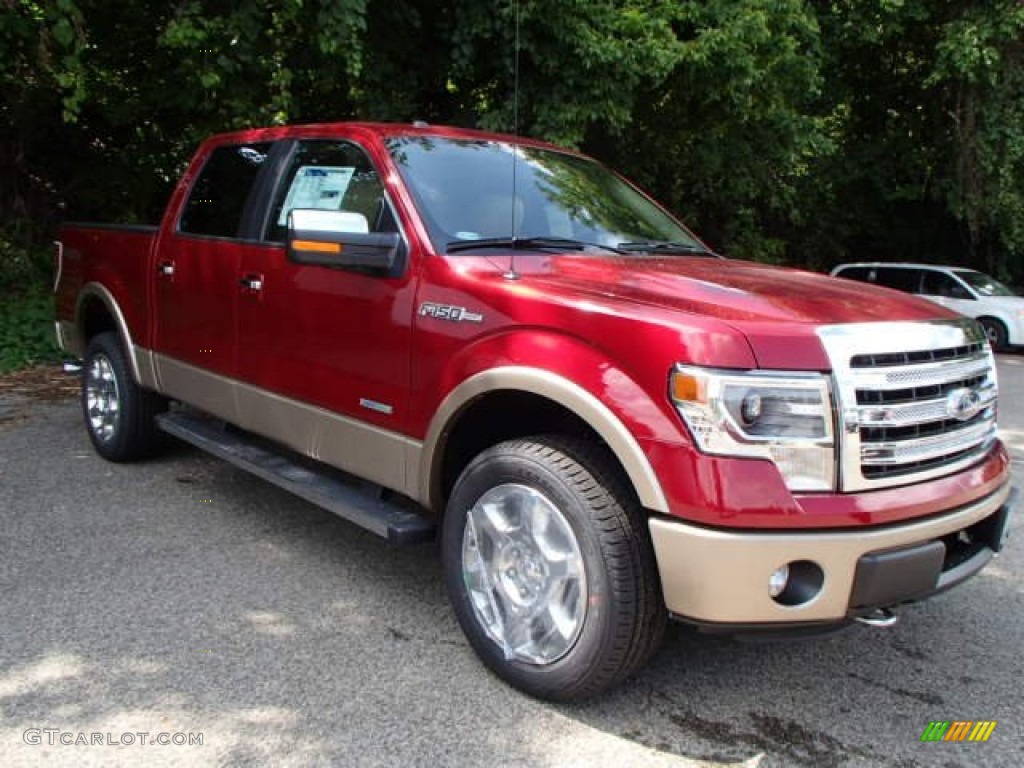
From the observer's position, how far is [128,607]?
3.53 m

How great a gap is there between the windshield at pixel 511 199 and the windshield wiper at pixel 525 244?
0.5 inches

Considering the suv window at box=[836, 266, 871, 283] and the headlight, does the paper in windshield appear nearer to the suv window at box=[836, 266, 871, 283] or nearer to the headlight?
the headlight

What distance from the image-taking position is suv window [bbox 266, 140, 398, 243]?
11.9 ft

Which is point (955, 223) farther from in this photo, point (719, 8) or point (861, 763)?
point (861, 763)

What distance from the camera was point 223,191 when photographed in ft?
15.1

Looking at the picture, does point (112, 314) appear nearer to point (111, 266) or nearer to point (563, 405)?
point (111, 266)

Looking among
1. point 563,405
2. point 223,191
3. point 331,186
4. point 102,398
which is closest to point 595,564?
point 563,405

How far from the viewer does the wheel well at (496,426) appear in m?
3.03

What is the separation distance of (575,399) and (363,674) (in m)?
1.25

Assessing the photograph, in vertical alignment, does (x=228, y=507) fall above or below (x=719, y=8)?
below

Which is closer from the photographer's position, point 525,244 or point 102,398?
point 525,244

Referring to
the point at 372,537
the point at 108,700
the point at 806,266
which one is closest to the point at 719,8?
the point at 372,537

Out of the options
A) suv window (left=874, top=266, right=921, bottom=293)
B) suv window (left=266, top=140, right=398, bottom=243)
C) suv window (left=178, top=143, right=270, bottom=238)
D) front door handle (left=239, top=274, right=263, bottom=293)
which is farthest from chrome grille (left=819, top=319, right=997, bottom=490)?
suv window (left=874, top=266, right=921, bottom=293)

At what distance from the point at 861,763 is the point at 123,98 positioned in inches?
471
